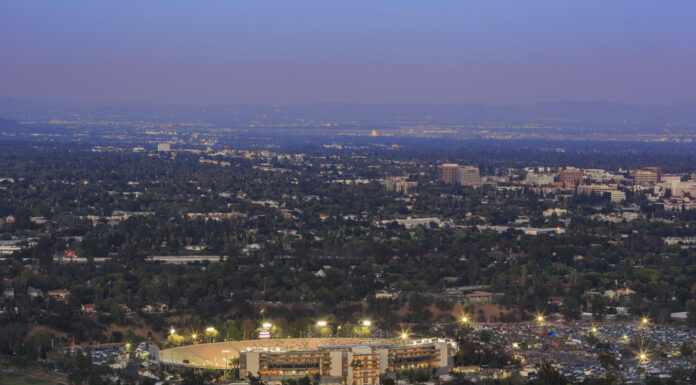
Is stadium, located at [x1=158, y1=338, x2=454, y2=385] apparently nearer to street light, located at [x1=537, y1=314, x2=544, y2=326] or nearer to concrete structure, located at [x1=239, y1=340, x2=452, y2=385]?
concrete structure, located at [x1=239, y1=340, x2=452, y2=385]

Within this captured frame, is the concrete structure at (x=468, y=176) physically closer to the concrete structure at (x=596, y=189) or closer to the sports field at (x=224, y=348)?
the concrete structure at (x=596, y=189)

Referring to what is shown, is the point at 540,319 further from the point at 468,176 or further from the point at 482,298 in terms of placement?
the point at 468,176

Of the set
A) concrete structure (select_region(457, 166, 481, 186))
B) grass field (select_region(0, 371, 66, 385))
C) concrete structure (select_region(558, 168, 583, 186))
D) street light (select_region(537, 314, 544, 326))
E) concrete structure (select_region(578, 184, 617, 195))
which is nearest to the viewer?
grass field (select_region(0, 371, 66, 385))

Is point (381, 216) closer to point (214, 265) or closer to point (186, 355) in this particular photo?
point (214, 265)

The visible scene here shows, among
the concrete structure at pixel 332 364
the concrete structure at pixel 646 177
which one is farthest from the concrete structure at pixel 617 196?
the concrete structure at pixel 332 364

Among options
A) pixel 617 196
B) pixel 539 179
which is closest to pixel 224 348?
pixel 617 196

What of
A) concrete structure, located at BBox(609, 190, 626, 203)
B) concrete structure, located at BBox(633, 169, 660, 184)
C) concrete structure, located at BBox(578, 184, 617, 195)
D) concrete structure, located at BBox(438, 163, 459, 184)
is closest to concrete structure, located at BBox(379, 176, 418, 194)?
concrete structure, located at BBox(438, 163, 459, 184)

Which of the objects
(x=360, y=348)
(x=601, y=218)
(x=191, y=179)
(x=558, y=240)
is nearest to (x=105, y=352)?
(x=360, y=348)
